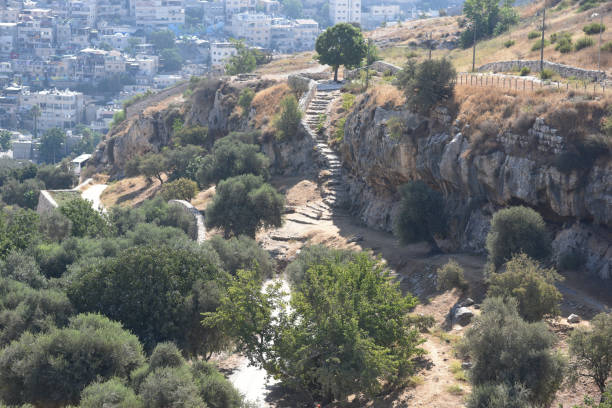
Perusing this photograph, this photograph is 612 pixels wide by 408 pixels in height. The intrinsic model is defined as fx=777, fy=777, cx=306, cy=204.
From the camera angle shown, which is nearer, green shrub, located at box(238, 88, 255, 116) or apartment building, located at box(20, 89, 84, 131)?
green shrub, located at box(238, 88, 255, 116)

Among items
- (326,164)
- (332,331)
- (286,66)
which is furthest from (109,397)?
(286,66)

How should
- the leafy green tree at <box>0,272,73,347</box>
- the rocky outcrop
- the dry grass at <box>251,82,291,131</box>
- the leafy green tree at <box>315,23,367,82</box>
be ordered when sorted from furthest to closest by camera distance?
the leafy green tree at <box>315,23,367,82</box>
the dry grass at <box>251,82,291,131</box>
the rocky outcrop
the leafy green tree at <box>0,272,73,347</box>

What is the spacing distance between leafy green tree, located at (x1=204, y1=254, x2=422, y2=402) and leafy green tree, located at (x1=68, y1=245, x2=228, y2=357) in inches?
75.7

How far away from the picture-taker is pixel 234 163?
50.4 m

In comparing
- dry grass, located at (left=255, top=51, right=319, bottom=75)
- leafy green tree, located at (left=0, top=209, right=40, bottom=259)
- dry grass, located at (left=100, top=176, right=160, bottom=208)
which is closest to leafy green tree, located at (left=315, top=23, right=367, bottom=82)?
dry grass, located at (left=255, top=51, right=319, bottom=75)

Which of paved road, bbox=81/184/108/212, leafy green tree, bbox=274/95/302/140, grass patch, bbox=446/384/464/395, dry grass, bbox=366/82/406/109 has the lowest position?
paved road, bbox=81/184/108/212

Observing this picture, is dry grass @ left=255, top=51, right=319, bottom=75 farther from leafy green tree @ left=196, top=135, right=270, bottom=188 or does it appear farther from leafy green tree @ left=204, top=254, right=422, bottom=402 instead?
leafy green tree @ left=204, top=254, right=422, bottom=402

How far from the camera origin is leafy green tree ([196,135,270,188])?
50250mm

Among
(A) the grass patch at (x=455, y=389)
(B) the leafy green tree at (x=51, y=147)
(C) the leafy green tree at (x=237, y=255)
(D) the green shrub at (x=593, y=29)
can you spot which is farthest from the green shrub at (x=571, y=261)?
(B) the leafy green tree at (x=51, y=147)

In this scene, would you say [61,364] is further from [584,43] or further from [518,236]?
[584,43]

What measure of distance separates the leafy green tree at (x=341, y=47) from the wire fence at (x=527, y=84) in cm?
2089

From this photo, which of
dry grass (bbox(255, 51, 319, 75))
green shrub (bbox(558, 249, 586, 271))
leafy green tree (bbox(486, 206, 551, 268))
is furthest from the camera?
dry grass (bbox(255, 51, 319, 75))

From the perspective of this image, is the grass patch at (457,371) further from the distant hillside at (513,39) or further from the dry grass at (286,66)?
the dry grass at (286,66)

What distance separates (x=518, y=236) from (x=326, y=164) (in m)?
21.4
